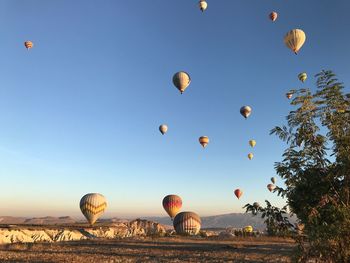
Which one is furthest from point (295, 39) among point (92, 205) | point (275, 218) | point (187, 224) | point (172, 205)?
point (92, 205)

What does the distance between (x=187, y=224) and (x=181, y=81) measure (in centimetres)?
2370

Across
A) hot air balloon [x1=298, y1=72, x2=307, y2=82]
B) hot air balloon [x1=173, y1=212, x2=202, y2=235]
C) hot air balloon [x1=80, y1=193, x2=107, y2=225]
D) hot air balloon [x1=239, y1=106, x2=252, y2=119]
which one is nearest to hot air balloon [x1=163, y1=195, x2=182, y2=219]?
hot air balloon [x1=173, y1=212, x2=202, y2=235]

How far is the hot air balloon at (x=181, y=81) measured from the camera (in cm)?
6481

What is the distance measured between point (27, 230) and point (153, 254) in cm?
3194

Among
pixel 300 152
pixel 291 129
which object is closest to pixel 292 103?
pixel 291 129

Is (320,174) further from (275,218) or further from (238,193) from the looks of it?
(238,193)

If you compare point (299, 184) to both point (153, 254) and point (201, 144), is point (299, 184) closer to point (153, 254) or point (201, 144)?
point (153, 254)

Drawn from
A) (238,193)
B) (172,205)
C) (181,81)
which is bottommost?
(172,205)

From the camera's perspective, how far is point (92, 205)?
226ft

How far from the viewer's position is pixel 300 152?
12.1m

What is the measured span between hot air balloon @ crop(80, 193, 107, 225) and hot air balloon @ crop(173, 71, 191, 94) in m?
24.9

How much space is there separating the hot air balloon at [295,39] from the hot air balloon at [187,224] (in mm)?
31822

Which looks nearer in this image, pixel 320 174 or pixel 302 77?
pixel 320 174

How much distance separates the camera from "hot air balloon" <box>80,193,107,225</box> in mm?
69000
